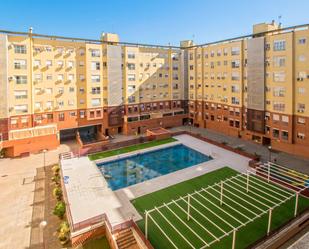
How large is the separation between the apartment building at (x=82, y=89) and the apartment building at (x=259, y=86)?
835cm

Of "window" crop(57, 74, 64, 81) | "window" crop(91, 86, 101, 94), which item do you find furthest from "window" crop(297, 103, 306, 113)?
"window" crop(57, 74, 64, 81)

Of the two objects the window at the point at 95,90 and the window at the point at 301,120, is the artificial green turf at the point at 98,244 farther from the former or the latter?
the window at the point at 301,120

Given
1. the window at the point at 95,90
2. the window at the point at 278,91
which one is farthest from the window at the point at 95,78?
the window at the point at 278,91

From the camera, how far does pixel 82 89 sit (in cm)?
4319

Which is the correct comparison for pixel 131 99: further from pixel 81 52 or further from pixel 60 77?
pixel 60 77

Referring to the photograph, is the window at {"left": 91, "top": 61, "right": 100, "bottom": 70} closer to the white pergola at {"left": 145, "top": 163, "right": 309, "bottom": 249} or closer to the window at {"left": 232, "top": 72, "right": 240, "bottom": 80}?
the window at {"left": 232, "top": 72, "right": 240, "bottom": 80}

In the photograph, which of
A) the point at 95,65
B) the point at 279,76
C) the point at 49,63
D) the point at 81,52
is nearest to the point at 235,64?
the point at 279,76

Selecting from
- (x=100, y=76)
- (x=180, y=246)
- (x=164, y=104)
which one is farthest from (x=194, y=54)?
(x=180, y=246)

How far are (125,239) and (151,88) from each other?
3823 centimetres

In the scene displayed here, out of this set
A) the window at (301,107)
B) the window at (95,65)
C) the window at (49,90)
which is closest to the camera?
the window at (301,107)

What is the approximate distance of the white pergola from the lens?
1816 centimetres

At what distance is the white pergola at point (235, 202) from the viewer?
1816cm

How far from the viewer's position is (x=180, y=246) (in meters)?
16.7

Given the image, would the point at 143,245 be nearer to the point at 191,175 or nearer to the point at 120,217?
the point at 120,217
